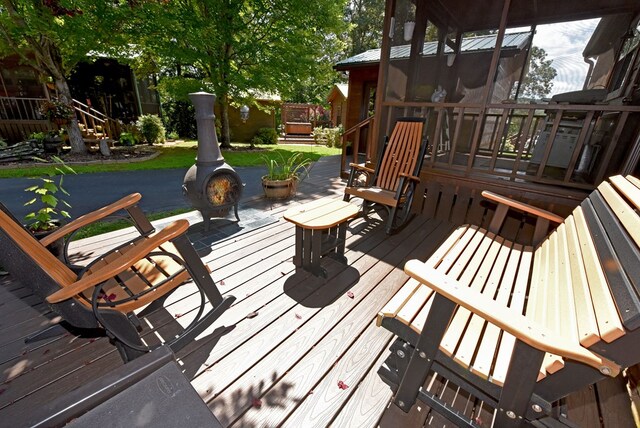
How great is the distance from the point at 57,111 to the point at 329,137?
9194 mm

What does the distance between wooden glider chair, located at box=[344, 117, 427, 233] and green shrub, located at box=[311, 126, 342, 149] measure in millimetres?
8559

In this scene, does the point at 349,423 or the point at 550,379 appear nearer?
the point at 550,379

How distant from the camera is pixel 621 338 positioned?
81 cm

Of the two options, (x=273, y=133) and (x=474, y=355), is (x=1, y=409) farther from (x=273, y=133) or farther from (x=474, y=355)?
(x=273, y=133)

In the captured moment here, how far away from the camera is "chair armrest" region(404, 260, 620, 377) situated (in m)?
0.81

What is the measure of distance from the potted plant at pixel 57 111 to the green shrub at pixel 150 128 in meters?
2.60

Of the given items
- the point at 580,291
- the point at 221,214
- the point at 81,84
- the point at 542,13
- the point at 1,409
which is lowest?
the point at 1,409

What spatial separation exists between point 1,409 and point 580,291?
2.73 metres

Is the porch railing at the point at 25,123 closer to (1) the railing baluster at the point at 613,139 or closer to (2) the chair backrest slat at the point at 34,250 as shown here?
(2) the chair backrest slat at the point at 34,250

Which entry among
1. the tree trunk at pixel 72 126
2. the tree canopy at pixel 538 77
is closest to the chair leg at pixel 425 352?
the tree canopy at pixel 538 77

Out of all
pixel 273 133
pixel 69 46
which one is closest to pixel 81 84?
pixel 69 46

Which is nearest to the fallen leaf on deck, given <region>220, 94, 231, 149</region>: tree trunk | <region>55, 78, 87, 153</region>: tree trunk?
<region>55, 78, 87, 153</region>: tree trunk

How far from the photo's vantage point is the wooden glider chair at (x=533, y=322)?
2.82 ft

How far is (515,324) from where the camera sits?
891mm
